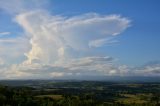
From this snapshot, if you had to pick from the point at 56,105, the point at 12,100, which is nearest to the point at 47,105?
the point at 56,105

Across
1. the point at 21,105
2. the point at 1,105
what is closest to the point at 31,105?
the point at 21,105

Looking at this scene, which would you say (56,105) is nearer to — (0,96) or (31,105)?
(31,105)

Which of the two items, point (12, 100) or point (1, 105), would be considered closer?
point (1, 105)

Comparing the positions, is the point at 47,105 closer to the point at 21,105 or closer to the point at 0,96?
the point at 21,105

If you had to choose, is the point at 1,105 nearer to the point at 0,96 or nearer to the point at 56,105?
the point at 0,96

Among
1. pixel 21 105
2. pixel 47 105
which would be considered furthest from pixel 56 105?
pixel 21 105

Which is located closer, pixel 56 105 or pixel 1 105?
pixel 1 105
